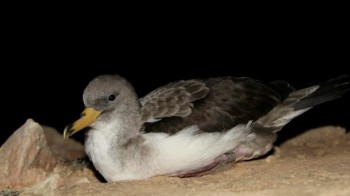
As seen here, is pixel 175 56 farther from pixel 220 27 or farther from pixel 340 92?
pixel 340 92

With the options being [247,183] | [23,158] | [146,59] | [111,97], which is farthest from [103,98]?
[146,59]

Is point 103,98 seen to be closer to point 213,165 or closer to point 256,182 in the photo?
point 213,165

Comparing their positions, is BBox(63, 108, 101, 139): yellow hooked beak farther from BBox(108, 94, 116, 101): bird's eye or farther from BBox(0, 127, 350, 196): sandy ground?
BBox(0, 127, 350, 196): sandy ground

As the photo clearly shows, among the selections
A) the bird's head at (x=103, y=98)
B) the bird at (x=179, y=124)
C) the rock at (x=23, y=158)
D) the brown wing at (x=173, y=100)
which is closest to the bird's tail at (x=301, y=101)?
Answer: the bird at (x=179, y=124)

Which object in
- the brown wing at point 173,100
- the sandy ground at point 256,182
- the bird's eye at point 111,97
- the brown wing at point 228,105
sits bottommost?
the sandy ground at point 256,182

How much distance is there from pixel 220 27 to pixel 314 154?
3.64m

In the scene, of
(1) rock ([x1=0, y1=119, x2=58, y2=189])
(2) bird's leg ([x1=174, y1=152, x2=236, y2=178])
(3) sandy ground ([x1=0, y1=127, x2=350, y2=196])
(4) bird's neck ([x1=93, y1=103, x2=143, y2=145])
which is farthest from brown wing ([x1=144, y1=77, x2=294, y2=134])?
(1) rock ([x1=0, y1=119, x2=58, y2=189])

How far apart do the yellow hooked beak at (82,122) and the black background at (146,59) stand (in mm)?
4282

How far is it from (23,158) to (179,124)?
5.34ft

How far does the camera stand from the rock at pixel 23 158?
18.8 feet

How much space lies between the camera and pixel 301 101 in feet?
21.6

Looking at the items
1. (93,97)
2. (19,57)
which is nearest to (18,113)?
(19,57)

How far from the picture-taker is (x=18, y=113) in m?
9.61

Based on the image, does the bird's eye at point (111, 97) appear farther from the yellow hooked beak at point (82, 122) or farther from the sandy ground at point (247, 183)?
the sandy ground at point (247, 183)
